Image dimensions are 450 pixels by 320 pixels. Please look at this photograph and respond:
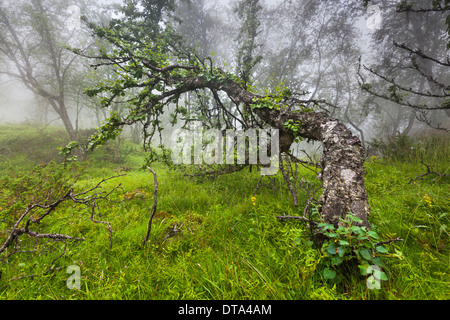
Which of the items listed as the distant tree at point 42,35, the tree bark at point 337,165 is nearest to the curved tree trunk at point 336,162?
Result: the tree bark at point 337,165

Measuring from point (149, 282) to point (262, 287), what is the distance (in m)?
1.11

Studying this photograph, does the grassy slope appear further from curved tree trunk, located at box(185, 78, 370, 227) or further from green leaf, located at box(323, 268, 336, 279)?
curved tree trunk, located at box(185, 78, 370, 227)

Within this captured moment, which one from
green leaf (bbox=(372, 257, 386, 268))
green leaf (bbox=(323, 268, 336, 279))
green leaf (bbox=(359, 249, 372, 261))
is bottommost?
green leaf (bbox=(323, 268, 336, 279))

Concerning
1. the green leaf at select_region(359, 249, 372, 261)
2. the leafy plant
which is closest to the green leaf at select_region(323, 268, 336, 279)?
the leafy plant

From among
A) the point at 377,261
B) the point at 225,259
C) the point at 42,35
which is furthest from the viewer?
the point at 42,35

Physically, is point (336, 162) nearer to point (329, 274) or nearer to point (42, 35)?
point (329, 274)

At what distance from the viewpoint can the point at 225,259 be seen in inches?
66.1

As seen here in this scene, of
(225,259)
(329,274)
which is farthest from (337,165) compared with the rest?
(225,259)

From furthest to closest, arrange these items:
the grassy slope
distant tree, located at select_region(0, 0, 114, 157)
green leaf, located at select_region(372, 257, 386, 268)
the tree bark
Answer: distant tree, located at select_region(0, 0, 114, 157)
the tree bark
the grassy slope
green leaf, located at select_region(372, 257, 386, 268)

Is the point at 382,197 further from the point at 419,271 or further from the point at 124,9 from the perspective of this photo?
the point at 124,9

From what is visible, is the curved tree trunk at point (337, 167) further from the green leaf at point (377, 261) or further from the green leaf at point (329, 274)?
the green leaf at point (329, 274)

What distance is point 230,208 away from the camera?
290 cm

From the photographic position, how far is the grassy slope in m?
1.26
